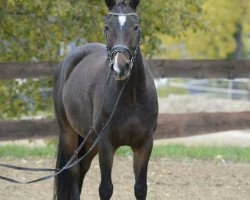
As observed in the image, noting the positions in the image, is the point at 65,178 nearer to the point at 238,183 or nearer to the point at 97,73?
the point at 97,73

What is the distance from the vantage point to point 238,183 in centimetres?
767

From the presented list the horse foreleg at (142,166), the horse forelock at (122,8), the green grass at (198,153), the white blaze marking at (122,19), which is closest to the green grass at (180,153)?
the green grass at (198,153)

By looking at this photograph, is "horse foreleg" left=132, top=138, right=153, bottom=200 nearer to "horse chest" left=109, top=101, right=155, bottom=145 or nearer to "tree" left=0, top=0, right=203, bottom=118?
"horse chest" left=109, top=101, right=155, bottom=145

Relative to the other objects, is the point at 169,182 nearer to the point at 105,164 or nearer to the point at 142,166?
the point at 142,166

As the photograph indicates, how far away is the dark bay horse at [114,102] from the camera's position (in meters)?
4.67

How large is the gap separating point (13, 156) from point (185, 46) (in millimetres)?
14545

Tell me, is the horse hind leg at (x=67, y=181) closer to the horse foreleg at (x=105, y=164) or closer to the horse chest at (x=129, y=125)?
the horse foreleg at (x=105, y=164)

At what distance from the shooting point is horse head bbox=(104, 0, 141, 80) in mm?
4461

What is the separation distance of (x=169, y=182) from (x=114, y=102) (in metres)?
2.91

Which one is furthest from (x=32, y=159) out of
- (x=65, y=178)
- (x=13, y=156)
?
(x=65, y=178)

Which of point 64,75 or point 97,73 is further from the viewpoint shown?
point 64,75

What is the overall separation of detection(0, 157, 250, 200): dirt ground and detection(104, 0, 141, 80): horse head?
8.90ft

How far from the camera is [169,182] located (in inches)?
305

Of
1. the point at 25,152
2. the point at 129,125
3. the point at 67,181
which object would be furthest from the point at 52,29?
Answer: the point at 129,125
